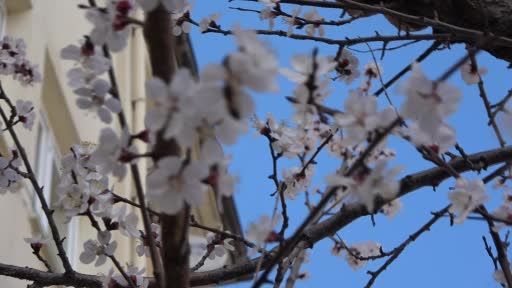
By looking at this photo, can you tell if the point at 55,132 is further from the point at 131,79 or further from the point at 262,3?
the point at 262,3

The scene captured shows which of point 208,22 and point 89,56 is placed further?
point 208,22

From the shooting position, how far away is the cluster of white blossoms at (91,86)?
1304mm

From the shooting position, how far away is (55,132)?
5051 mm

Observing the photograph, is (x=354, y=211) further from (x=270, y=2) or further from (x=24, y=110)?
(x=24, y=110)

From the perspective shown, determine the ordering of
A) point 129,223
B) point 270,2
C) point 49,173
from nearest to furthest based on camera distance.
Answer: point 129,223 < point 270,2 < point 49,173

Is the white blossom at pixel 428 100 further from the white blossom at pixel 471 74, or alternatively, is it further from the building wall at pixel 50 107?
the building wall at pixel 50 107

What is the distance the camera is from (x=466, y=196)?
149cm

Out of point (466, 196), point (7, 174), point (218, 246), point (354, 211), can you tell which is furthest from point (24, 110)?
point (466, 196)

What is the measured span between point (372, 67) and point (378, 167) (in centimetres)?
129

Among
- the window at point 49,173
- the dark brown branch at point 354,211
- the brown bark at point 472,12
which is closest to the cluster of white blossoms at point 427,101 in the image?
the dark brown branch at point 354,211

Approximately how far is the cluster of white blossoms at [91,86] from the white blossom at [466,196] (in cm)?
69

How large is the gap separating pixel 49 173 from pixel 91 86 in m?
3.44

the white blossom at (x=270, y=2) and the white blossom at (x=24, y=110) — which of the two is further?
the white blossom at (x=24, y=110)

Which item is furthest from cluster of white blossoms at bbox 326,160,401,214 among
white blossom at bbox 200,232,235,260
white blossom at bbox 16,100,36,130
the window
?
the window
